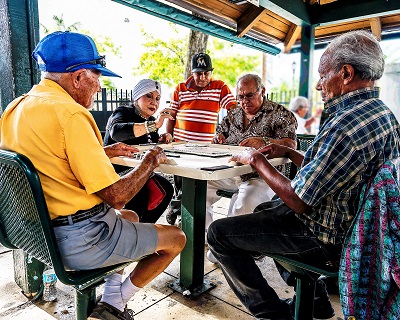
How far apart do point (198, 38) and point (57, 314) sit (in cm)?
584

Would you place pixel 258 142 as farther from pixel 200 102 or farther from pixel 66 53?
pixel 66 53

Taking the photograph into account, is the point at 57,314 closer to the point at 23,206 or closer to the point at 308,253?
the point at 23,206

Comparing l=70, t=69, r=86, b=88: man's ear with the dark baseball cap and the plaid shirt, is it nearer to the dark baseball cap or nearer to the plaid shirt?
the plaid shirt

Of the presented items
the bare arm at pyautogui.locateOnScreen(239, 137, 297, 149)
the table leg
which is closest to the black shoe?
the table leg

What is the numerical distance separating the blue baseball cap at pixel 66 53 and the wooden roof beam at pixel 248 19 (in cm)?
401

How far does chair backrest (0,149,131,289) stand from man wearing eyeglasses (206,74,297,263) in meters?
1.50

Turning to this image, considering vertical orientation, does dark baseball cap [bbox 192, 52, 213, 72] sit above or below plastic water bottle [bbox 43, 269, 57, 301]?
above

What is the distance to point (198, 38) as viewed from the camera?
6762 millimetres

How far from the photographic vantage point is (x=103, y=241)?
147 centimetres

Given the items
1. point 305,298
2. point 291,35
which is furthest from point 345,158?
point 291,35

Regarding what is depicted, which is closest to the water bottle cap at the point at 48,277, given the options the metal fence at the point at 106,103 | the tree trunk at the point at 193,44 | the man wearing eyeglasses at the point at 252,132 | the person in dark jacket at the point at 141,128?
the person in dark jacket at the point at 141,128

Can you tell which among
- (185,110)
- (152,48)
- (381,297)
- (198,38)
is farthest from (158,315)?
(152,48)

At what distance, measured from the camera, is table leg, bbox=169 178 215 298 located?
89.2 inches

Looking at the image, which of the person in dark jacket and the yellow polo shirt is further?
the person in dark jacket
